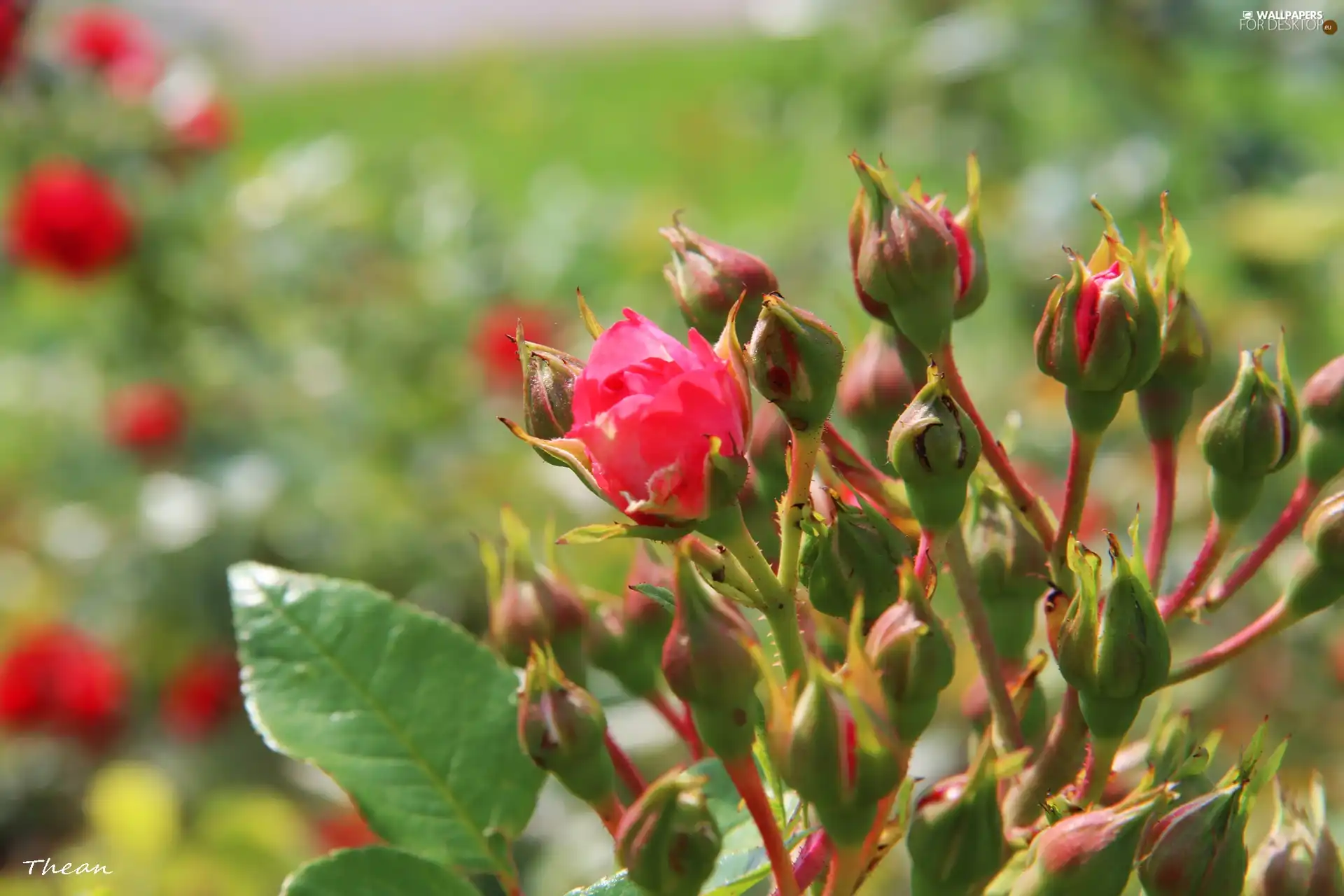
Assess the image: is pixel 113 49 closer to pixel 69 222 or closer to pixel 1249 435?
pixel 69 222

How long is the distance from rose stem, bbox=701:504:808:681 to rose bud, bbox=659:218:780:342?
12cm

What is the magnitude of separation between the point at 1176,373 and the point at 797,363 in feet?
0.73

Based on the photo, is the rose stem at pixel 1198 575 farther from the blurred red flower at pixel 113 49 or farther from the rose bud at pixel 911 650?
the blurred red flower at pixel 113 49

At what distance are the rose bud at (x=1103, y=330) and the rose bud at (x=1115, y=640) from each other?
0.09m

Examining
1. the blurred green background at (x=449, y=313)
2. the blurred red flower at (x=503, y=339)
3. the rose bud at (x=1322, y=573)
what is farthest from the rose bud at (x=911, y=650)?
A: the blurred red flower at (x=503, y=339)

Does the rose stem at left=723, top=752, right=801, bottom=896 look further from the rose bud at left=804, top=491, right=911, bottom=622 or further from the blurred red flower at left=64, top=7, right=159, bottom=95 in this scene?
the blurred red flower at left=64, top=7, right=159, bottom=95

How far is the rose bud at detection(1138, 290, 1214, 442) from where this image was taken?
652mm

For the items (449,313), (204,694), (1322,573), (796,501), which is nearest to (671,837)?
(796,501)

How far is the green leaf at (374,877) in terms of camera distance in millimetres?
586

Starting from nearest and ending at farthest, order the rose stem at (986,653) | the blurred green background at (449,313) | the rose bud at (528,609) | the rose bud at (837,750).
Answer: the rose bud at (837,750), the rose stem at (986,653), the rose bud at (528,609), the blurred green background at (449,313)

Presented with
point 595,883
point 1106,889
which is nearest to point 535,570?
point 595,883

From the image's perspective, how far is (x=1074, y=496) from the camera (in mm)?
615

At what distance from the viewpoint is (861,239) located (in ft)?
2.09

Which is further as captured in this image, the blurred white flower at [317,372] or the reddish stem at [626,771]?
the blurred white flower at [317,372]
